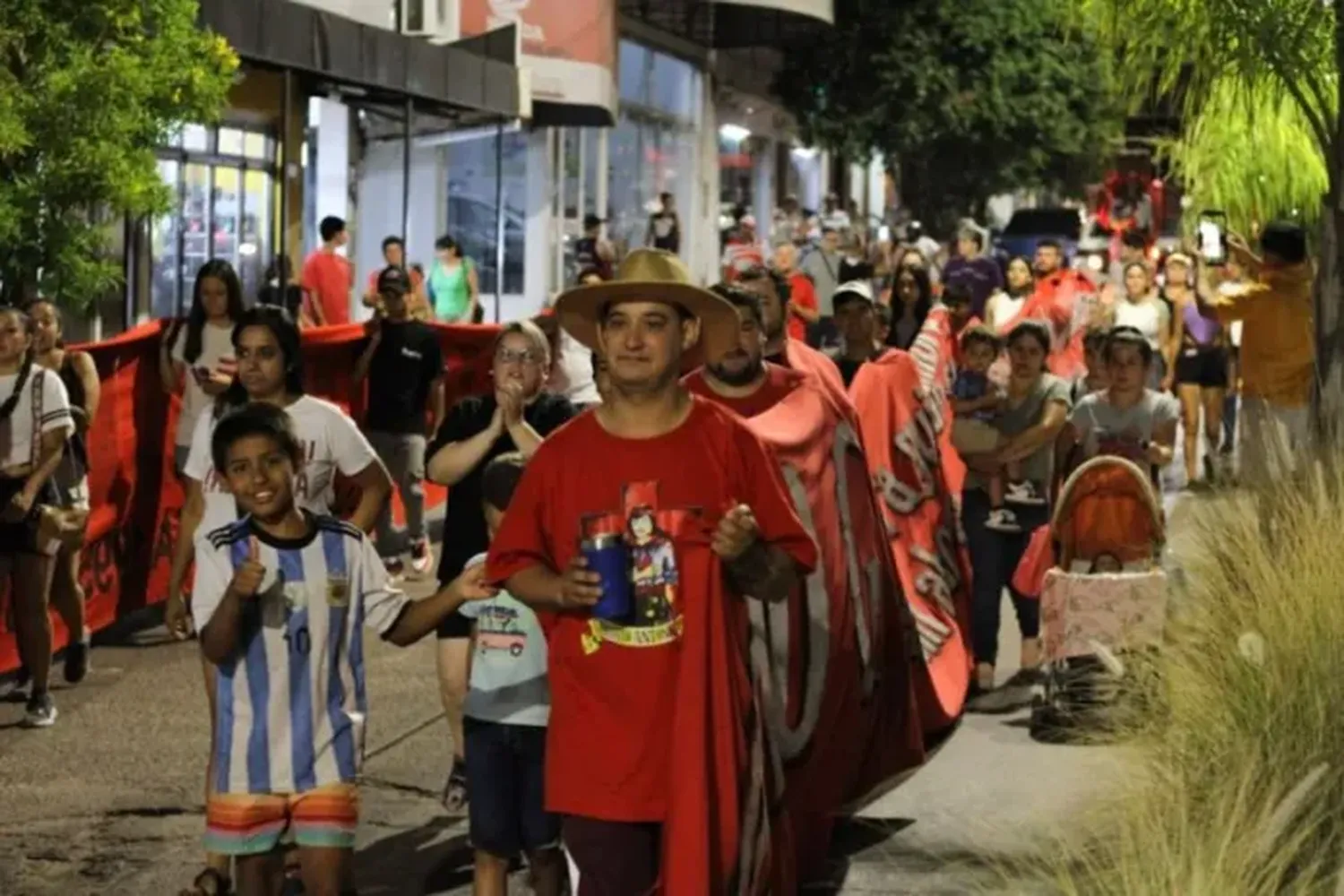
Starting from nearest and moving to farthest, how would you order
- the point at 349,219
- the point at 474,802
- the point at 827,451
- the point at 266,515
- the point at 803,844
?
the point at 266,515
the point at 474,802
the point at 803,844
the point at 827,451
the point at 349,219

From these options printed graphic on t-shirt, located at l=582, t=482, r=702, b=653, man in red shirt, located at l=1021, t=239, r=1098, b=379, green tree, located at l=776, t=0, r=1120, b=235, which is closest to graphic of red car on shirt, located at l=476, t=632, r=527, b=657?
printed graphic on t-shirt, located at l=582, t=482, r=702, b=653

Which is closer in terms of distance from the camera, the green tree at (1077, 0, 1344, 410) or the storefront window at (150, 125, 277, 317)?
the green tree at (1077, 0, 1344, 410)

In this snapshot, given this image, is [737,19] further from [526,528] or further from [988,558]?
[526,528]

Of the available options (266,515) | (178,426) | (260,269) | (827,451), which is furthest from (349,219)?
(266,515)

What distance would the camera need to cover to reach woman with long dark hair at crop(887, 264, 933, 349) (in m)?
19.3

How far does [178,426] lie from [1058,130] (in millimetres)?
37265

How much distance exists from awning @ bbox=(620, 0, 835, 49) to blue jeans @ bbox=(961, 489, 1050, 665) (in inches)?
1090

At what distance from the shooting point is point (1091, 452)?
11.6m

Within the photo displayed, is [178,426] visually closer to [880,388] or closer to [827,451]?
[880,388]

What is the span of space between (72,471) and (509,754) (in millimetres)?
4937

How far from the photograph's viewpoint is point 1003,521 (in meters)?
11.9

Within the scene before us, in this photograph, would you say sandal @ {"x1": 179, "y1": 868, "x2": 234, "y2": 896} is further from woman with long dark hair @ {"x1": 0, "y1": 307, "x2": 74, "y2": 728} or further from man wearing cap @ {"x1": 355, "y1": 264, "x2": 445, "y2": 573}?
man wearing cap @ {"x1": 355, "y1": 264, "x2": 445, "y2": 573}

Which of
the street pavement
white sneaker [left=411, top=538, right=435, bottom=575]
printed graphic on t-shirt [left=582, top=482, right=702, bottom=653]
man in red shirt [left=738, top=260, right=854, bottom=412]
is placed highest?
man in red shirt [left=738, top=260, right=854, bottom=412]

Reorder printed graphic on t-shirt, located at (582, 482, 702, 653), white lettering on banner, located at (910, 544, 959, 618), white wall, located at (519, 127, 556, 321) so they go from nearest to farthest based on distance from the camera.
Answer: printed graphic on t-shirt, located at (582, 482, 702, 653) < white lettering on banner, located at (910, 544, 959, 618) < white wall, located at (519, 127, 556, 321)
